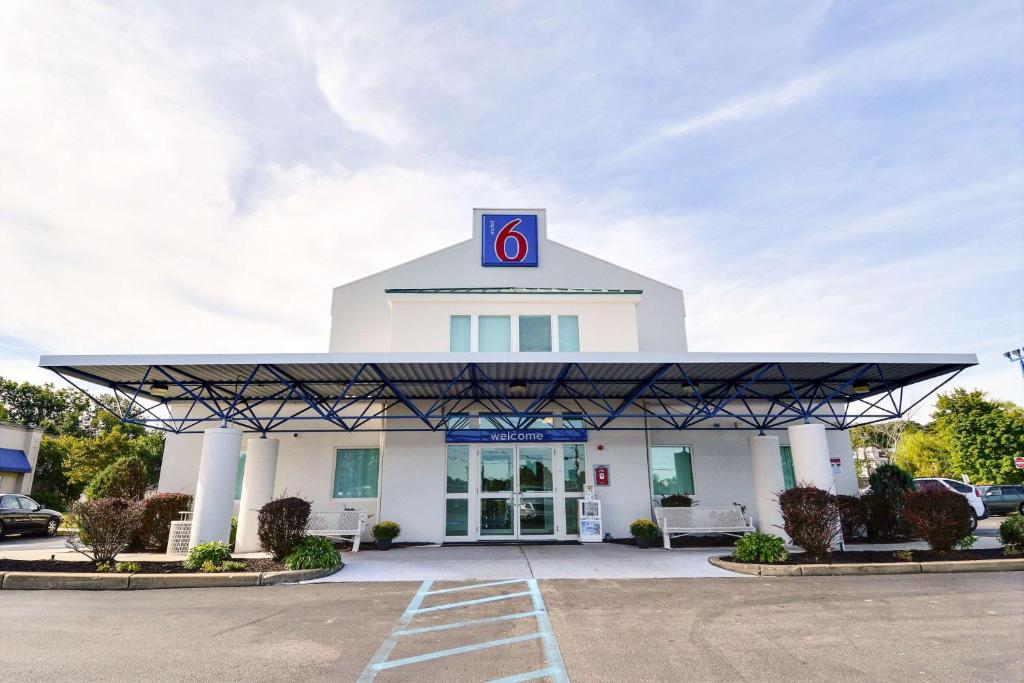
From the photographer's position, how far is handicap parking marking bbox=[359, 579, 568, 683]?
498 cm

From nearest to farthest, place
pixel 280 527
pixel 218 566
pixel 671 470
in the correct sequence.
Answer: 1. pixel 218 566
2. pixel 280 527
3. pixel 671 470

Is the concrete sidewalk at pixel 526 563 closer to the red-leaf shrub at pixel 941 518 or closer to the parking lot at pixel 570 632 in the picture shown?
the parking lot at pixel 570 632

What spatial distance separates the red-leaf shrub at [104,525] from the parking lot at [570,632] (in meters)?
1.23

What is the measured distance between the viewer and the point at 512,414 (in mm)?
14234

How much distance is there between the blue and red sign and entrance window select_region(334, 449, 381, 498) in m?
7.19

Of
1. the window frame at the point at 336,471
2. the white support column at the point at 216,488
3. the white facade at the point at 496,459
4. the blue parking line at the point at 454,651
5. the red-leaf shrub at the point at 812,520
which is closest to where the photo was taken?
the blue parking line at the point at 454,651

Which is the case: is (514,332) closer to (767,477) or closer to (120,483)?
(767,477)

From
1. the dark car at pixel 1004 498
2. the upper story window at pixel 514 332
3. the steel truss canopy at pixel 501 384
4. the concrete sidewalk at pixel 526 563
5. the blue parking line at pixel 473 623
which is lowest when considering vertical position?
the blue parking line at pixel 473 623

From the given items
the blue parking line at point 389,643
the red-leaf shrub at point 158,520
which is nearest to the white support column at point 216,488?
the red-leaf shrub at point 158,520

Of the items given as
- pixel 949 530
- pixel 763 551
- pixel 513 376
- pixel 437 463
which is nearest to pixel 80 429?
pixel 437 463

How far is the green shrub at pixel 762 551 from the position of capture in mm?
9938

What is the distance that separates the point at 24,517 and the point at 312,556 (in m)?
13.4

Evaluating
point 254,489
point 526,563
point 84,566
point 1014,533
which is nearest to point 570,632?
point 526,563

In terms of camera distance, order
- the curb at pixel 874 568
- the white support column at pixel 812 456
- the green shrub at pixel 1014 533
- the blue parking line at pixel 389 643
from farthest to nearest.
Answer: the white support column at pixel 812 456
the green shrub at pixel 1014 533
the curb at pixel 874 568
the blue parking line at pixel 389 643
